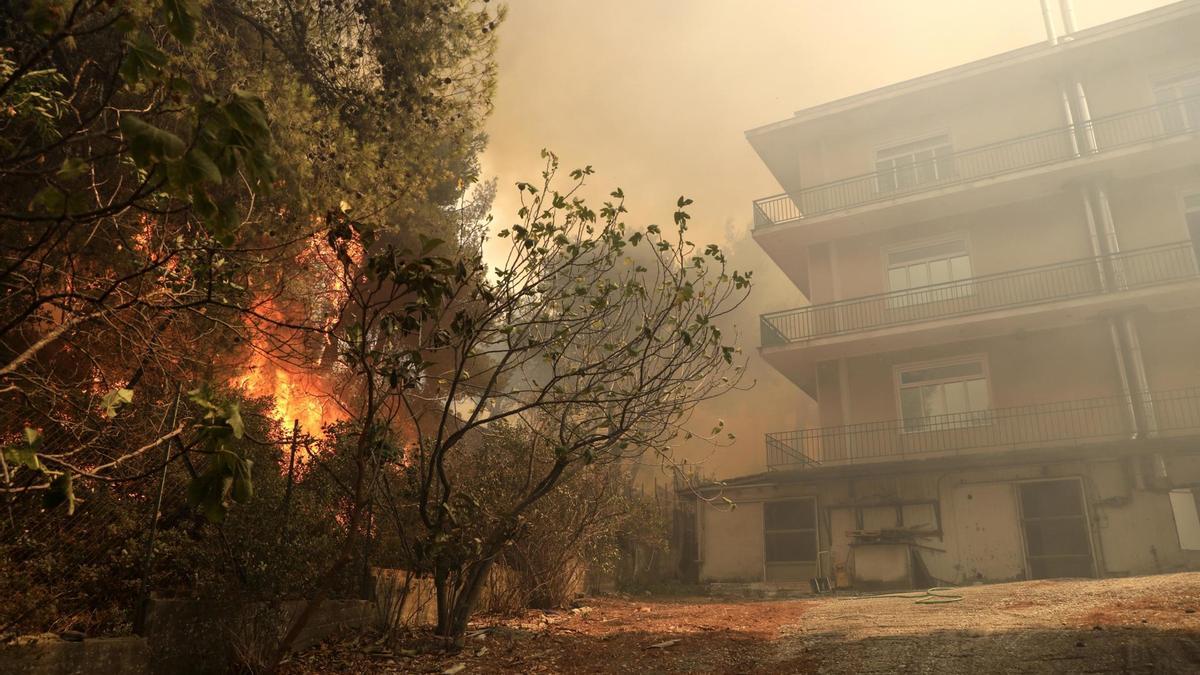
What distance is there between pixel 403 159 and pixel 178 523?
4460 mm

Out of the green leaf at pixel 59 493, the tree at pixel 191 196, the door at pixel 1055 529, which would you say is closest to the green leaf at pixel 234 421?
the tree at pixel 191 196

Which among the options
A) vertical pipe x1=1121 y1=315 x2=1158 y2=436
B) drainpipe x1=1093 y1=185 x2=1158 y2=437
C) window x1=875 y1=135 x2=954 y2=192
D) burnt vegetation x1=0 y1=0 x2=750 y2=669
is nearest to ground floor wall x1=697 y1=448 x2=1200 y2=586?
vertical pipe x1=1121 y1=315 x2=1158 y2=436

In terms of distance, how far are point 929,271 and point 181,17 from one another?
19.7 m

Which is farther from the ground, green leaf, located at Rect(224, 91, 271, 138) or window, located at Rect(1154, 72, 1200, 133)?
window, located at Rect(1154, 72, 1200, 133)

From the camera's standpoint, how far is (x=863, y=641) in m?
6.96

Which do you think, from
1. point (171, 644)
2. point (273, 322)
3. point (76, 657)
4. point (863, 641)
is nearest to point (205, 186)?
point (273, 322)

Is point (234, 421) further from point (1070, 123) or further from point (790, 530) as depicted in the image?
point (1070, 123)

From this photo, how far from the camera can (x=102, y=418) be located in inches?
237

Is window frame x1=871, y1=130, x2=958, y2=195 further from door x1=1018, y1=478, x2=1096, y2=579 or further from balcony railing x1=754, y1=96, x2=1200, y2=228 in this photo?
door x1=1018, y1=478, x2=1096, y2=579

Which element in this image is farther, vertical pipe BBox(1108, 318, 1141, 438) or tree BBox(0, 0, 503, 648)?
vertical pipe BBox(1108, 318, 1141, 438)

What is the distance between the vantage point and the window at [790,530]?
61.2ft

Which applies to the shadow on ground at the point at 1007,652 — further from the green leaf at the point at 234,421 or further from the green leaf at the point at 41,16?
the green leaf at the point at 41,16

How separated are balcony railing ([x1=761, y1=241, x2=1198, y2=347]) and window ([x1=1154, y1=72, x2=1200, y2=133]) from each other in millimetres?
3175

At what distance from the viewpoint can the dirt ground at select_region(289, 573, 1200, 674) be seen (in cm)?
578
